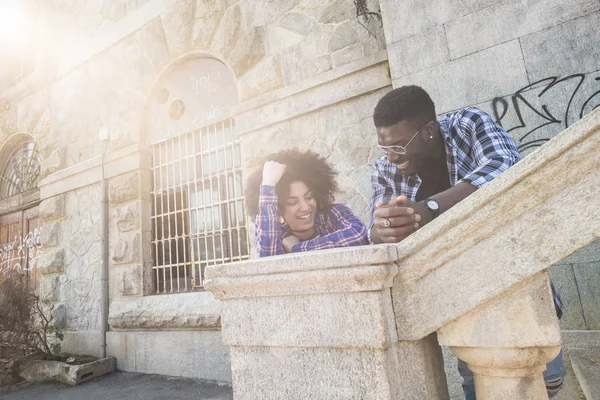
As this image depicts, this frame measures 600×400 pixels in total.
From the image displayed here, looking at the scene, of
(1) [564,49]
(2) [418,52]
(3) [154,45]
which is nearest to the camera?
(1) [564,49]

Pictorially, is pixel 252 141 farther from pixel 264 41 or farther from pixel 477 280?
pixel 477 280

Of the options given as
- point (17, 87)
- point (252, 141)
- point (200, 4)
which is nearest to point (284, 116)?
point (252, 141)

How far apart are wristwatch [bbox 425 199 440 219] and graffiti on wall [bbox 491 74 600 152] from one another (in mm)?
1651

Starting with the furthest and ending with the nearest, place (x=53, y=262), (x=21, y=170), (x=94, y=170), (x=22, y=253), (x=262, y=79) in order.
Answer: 1. (x=21, y=170)
2. (x=22, y=253)
3. (x=53, y=262)
4. (x=94, y=170)
5. (x=262, y=79)

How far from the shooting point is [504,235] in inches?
46.5

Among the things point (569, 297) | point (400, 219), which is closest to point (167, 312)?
point (400, 219)

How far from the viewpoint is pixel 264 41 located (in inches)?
169

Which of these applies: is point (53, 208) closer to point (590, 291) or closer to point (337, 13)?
point (337, 13)

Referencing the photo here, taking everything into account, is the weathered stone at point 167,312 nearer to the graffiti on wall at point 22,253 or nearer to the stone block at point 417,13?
the graffiti on wall at point 22,253

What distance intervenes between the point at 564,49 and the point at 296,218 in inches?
91.7

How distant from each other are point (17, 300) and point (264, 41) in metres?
4.90

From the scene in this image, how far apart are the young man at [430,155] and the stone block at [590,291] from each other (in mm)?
1317

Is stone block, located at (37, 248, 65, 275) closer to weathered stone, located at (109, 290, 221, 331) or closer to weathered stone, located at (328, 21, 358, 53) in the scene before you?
weathered stone, located at (109, 290, 221, 331)

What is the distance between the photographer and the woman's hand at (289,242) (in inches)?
94.6
